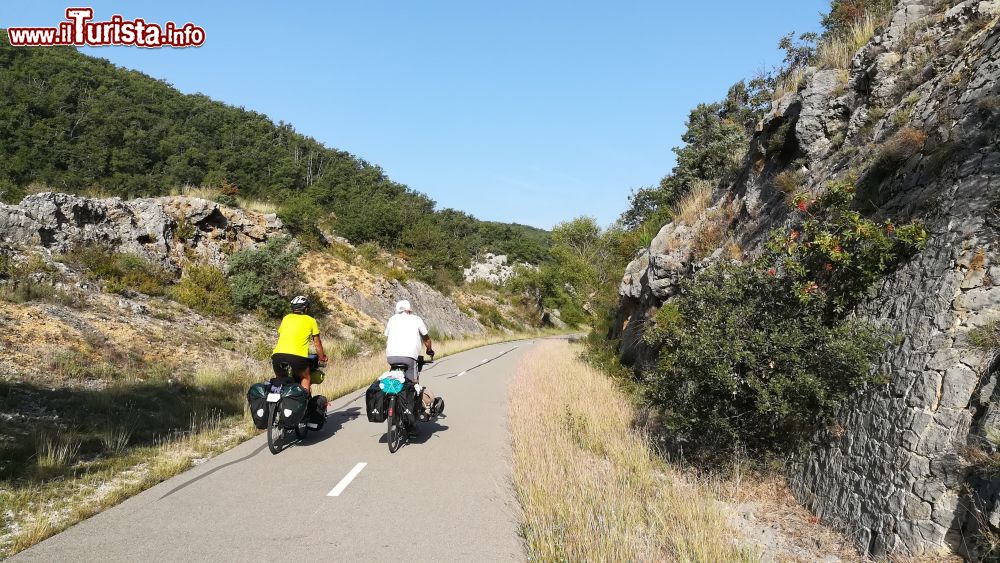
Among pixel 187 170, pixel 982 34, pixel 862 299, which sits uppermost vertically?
pixel 187 170

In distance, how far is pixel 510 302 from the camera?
2692 inches

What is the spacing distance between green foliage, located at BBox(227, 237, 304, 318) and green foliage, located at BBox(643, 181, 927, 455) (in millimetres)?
19393

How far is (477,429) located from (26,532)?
21.7 feet

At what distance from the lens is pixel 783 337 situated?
21.8 ft

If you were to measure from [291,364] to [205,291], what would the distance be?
1576 cm

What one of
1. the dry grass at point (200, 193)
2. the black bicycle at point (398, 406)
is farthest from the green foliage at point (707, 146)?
the dry grass at point (200, 193)

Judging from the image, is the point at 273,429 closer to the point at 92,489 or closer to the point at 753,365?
the point at 92,489

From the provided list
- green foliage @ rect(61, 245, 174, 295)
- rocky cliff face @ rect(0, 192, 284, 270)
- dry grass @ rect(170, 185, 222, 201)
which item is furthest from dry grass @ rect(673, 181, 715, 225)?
dry grass @ rect(170, 185, 222, 201)

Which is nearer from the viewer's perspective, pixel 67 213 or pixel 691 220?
pixel 691 220

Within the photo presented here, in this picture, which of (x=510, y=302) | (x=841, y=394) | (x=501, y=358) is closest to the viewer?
(x=841, y=394)

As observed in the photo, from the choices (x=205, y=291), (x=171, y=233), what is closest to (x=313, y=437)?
(x=205, y=291)

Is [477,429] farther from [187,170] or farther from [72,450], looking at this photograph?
[187,170]

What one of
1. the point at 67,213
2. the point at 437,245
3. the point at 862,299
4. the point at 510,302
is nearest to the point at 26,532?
the point at 862,299

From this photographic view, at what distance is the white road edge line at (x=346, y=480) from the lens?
6.55 meters
